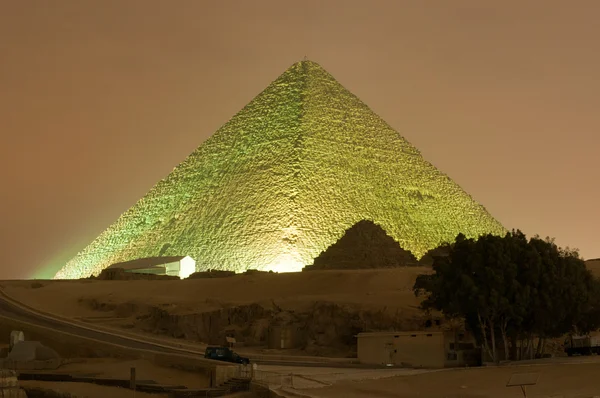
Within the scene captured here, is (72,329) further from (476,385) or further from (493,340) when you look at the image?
(476,385)

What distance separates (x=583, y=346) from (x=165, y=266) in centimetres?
4322

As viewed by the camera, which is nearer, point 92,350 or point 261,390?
point 261,390

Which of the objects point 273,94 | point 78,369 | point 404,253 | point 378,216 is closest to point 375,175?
point 378,216

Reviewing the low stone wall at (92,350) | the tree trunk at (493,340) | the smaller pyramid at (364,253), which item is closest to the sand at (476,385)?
the low stone wall at (92,350)

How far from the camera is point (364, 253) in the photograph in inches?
2694

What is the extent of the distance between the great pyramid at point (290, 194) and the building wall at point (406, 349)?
43.2 meters

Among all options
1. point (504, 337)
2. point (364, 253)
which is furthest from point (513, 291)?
point (364, 253)

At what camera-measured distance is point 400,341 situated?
3575 cm

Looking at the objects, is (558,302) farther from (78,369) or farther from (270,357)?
(78,369)

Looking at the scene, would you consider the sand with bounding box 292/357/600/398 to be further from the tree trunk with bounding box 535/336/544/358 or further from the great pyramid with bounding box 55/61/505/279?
the great pyramid with bounding box 55/61/505/279

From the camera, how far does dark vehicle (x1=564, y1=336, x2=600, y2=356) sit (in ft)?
119

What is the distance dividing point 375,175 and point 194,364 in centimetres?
6727

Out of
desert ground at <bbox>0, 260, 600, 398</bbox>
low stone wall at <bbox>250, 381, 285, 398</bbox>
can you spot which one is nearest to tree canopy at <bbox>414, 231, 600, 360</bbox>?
desert ground at <bbox>0, 260, 600, 398</bbox>

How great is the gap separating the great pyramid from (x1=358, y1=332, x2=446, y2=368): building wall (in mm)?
43208
